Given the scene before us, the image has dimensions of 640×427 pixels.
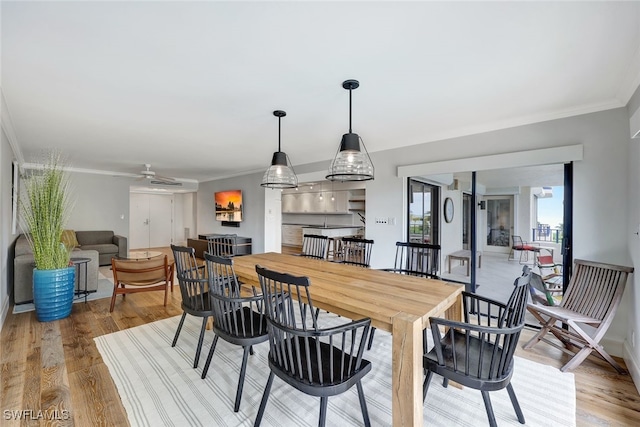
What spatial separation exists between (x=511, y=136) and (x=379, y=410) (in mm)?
3090

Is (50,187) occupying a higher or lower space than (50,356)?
higher

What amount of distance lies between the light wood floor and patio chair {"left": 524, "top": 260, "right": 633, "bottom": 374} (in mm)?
127

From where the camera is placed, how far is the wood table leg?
4.59 ft

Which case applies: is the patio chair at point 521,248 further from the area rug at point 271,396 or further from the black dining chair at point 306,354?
the black dining chair at point 306,354

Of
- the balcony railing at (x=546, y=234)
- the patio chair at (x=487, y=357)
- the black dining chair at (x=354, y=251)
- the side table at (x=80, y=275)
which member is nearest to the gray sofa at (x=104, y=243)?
the side table at (x=80, y=275)

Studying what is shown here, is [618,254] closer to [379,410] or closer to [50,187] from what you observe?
[379,410]

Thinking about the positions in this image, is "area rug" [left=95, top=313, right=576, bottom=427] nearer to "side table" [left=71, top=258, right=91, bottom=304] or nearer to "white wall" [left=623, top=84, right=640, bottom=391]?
"white wall" [left=623, top=84, right=640, bottom=391]

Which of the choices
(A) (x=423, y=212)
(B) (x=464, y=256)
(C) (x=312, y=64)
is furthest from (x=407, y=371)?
(A) (x=423, y=212)

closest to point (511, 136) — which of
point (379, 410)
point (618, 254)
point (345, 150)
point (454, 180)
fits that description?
point (454, 180)

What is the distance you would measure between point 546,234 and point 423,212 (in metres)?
1.62

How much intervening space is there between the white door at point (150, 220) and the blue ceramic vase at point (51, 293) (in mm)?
6528

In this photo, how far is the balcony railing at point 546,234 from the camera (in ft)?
9.99

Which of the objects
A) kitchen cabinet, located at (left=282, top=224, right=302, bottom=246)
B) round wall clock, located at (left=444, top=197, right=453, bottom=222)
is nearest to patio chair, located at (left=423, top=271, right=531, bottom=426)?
round wall clock, located at (left=444, top=197, right=453, bottom=222)

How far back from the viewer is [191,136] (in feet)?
12.8
